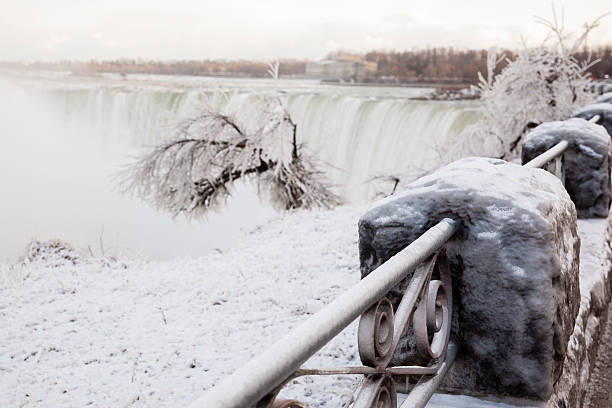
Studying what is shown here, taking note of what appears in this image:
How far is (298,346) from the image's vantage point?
1058mm

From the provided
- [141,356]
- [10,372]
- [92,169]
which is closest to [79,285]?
[10,372]

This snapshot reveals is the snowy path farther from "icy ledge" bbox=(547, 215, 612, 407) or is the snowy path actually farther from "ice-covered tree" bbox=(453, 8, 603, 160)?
"ice-covered tree" bbox=(453, 8, 603, 160)

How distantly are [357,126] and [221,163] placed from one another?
9.17 m

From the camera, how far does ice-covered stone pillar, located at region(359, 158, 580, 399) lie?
193 cm

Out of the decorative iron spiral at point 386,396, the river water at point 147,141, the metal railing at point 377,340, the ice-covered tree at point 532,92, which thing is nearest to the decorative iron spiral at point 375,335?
the metal railing at point 377,340

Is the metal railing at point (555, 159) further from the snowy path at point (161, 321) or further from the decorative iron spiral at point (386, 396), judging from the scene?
the decorative iron spiral at point (386, 396)

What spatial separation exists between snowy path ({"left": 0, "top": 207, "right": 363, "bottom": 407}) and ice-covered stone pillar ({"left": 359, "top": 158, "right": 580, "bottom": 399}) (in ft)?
2.57

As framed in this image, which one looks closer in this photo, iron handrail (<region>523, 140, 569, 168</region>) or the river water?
iron handrail (<region>523, 140, 569, 168</region>)

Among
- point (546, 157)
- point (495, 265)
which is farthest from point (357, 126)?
point (495, 265)

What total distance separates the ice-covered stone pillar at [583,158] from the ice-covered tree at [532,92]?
577 cm

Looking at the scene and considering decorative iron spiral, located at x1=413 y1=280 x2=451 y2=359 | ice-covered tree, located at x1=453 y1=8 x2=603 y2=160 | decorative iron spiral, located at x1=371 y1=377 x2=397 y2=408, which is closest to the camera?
decorative iron spiral, located at x1=371 y1=377 x2=397 y2=408

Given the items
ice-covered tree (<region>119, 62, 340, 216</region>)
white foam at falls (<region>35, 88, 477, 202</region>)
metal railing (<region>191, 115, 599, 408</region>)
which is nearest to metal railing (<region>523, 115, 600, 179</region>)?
metal railing (<region>191, 115, 599, 408</region>)

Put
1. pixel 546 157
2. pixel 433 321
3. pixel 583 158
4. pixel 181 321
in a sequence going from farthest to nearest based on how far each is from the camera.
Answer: pixel 583 158 < pixel 181 321 < pixel 546 157 < pixel 433 321

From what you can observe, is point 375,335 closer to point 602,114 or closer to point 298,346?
point 298,346
